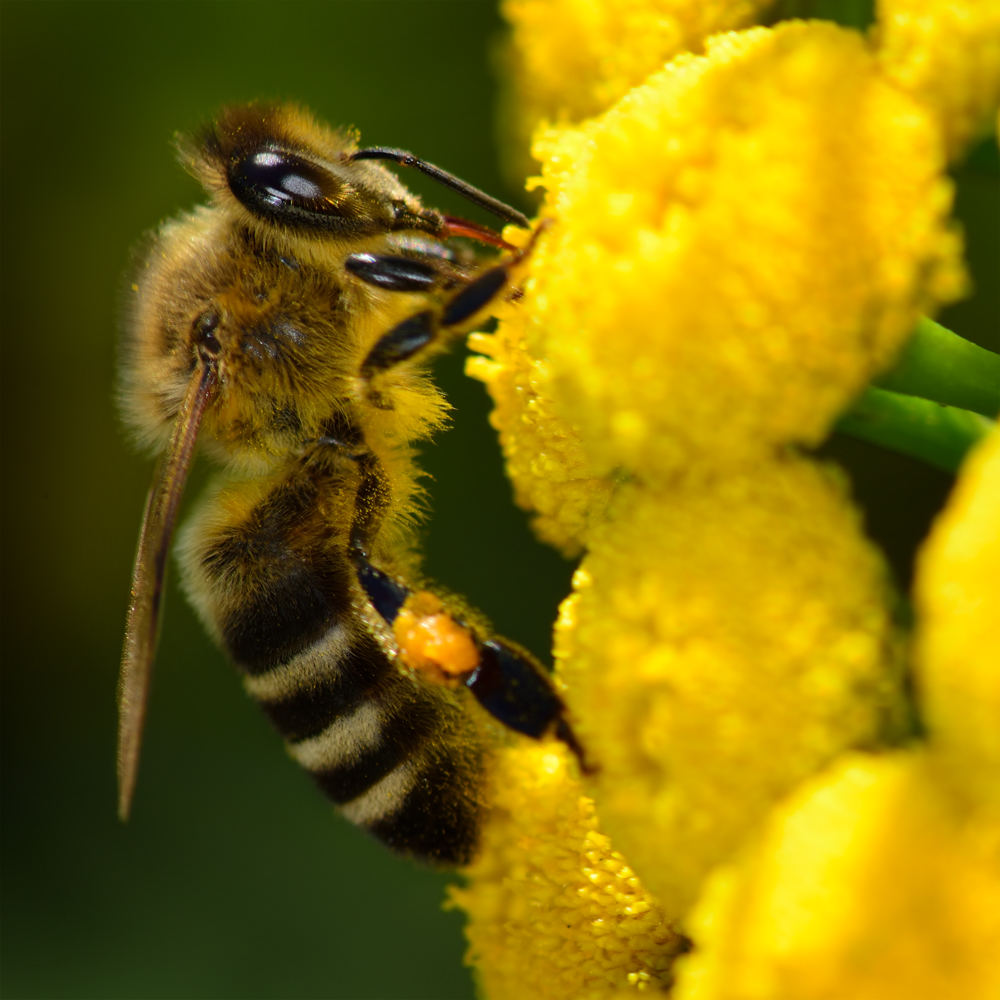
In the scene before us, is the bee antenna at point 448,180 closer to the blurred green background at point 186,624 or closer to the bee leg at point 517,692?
the bee leg at point 517,692

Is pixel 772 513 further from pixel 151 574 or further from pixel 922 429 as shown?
pixel 151 574

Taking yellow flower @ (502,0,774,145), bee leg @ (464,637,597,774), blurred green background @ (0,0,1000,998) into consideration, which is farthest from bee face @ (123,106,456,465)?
blurred green background @ (0,0,1000,998)

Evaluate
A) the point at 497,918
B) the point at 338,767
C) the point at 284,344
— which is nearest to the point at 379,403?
the point at 284,344

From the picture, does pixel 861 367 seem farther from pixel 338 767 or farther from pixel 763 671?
pixel 338 767

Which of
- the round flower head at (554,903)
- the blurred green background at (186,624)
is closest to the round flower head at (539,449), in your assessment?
the round flower head at (554,903)

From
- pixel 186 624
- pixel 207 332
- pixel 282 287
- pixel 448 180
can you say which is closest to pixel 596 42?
pixel 448 180

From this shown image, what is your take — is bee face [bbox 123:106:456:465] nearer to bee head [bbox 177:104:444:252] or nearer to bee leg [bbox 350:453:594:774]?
bee head [bbox 177:104:444:252]
